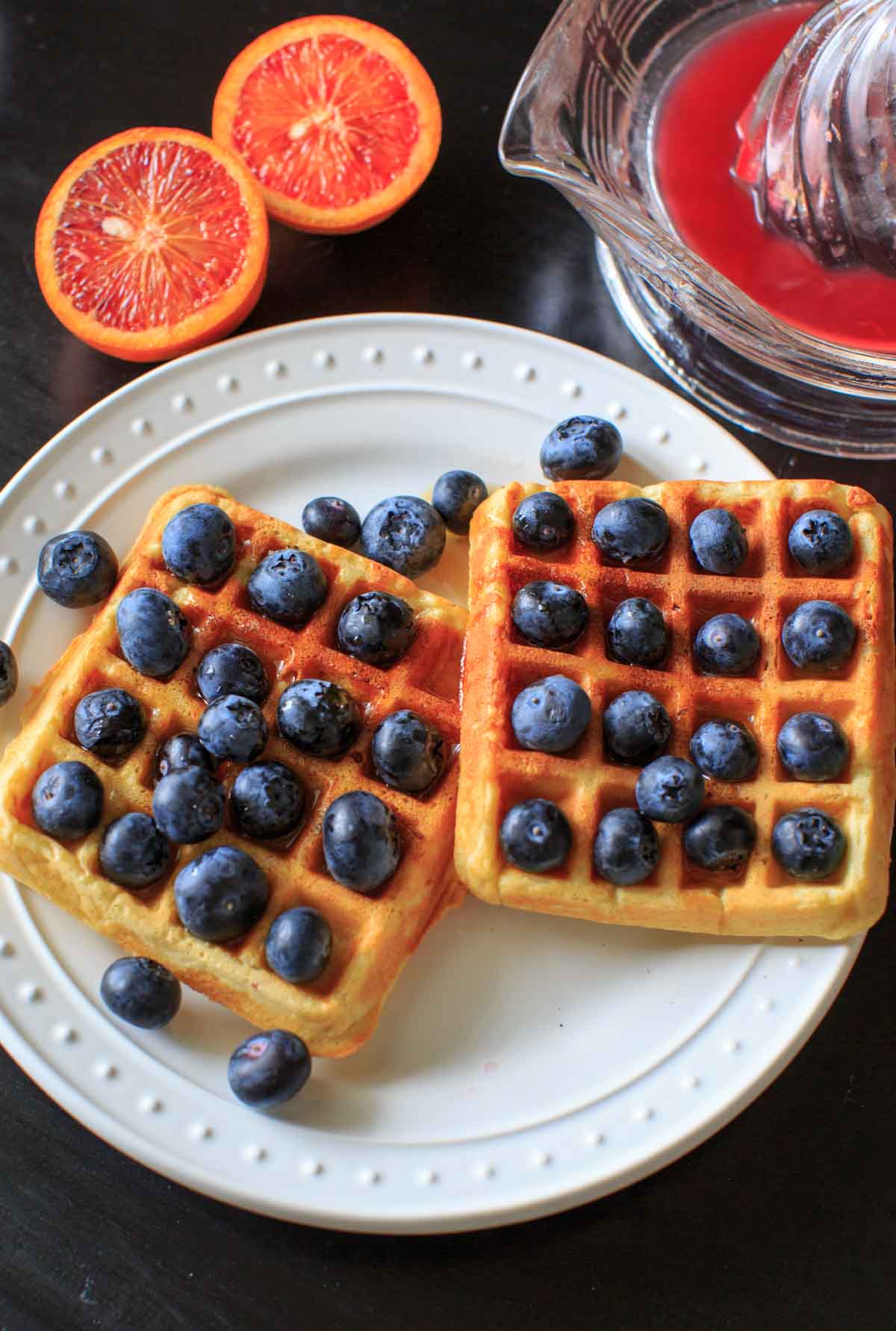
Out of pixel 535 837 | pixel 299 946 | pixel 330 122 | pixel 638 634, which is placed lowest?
pixel 299 946

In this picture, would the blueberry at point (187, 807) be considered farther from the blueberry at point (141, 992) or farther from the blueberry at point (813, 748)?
the blueberry at point (813, 748)

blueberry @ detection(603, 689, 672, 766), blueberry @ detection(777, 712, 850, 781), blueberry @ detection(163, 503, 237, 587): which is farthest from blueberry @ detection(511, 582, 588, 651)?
blueberry @ detection(163, 503, 237, 587)

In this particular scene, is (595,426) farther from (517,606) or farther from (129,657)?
(129,657)

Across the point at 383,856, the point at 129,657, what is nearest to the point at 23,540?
the point at 129,657

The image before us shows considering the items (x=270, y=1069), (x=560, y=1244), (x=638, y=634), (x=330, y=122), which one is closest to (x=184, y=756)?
(x=270, y=1069)

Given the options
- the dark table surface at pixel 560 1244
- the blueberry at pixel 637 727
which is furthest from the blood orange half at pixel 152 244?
the dark table surface at pixel 560 1244

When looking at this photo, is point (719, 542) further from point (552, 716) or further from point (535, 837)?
point (535, 837)
